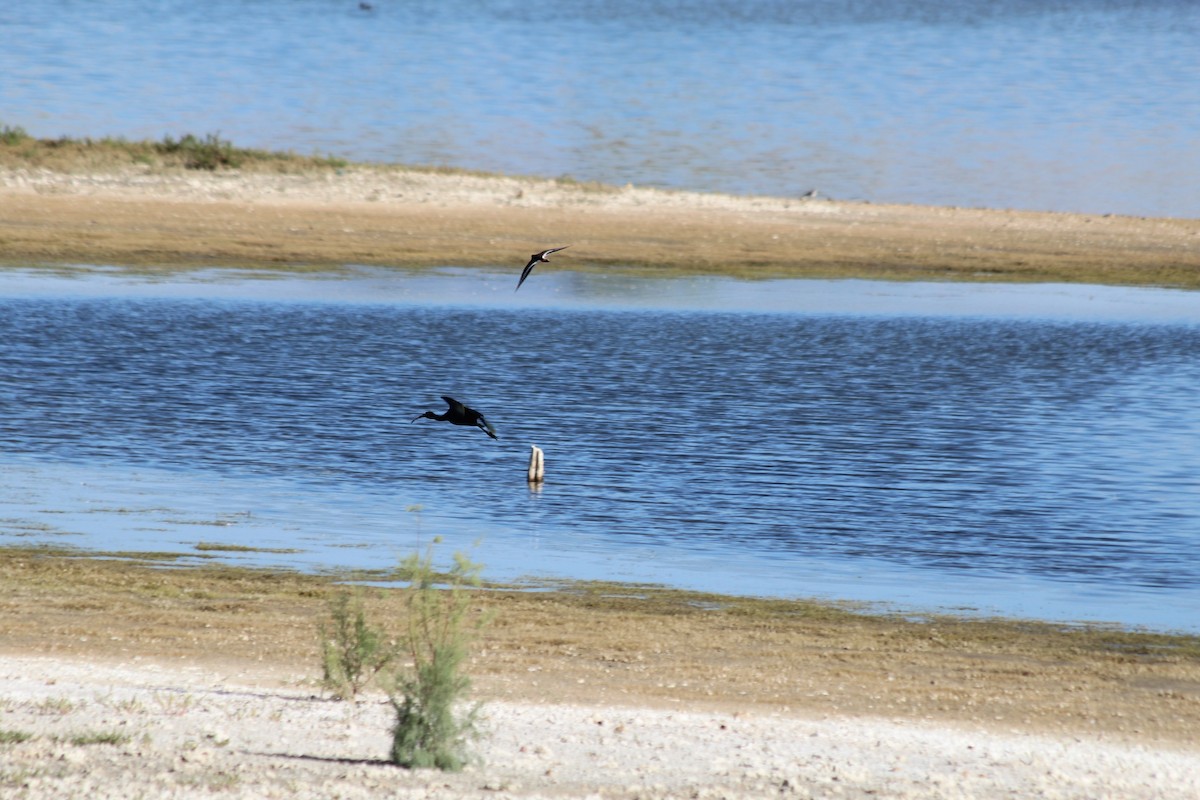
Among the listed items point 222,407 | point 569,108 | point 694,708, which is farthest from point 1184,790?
point 569,108

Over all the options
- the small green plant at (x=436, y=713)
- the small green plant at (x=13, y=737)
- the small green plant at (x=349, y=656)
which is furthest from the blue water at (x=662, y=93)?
the small green plant at (x=13, y=737)

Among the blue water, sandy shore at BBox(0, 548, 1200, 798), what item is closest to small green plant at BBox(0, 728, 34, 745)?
sandy shore at BBox(0, 548, 1200, 798)

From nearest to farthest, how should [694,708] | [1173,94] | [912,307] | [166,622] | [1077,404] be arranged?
[694,708], [166,622], [1077,404], [912,307], [1173,94]

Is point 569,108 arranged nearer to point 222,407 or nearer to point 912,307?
point 912,307

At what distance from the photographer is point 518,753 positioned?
8.98 m

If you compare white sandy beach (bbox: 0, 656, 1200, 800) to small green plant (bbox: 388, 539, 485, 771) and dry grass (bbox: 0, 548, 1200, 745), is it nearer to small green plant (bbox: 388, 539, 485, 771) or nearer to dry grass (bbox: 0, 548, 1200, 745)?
small green plant (bbox: 388, 539, 485, 771)

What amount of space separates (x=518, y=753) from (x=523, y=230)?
2472 cm

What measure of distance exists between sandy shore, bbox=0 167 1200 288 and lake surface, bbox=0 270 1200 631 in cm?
121

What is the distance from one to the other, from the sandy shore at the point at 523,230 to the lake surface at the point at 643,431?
3.98ft

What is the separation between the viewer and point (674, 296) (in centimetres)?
3000

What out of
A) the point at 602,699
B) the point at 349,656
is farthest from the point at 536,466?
the point at 349,656

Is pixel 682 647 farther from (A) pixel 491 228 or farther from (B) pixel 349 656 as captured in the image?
(A) pixel 491 228

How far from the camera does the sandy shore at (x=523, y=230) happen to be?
3194cm

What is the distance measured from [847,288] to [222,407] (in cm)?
1360
